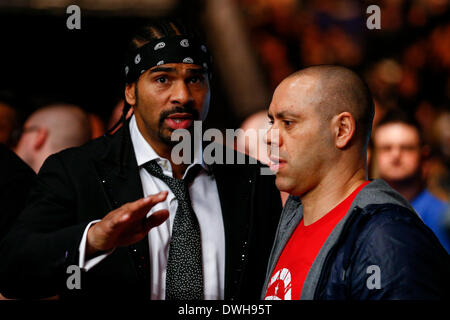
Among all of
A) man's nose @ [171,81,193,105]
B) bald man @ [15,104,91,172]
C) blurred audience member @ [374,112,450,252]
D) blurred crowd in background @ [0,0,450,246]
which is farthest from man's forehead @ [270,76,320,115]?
blurred crowd in background @ [0,0,450,246]

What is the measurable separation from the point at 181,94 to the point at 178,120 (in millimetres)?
100

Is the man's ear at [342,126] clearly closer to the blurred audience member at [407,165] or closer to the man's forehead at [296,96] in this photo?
the man's forehead at [296,96]

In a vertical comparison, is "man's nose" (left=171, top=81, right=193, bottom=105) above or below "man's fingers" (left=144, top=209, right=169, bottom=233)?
above

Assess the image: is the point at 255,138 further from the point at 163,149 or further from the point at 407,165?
the point at 163,149

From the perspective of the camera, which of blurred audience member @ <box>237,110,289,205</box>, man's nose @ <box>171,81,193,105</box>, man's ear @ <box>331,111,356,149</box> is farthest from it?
blurred audience member @ <box>237,110,289,205</box>

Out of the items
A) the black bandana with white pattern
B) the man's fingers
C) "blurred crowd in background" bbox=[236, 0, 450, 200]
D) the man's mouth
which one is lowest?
the man's fingers

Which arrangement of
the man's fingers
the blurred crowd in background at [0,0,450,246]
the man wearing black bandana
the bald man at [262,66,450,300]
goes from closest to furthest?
1. the bald man at [262,66,450,300]
2. the man's fingers
3. the man wearing black bandana
4. the blurred crowd in background at [0,0,450,246]

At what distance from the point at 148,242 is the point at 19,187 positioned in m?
0.63

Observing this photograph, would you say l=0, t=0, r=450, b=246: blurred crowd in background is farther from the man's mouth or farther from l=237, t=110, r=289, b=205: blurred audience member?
the man's mouth

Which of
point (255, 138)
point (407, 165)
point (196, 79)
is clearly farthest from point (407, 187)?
point (196, 79)

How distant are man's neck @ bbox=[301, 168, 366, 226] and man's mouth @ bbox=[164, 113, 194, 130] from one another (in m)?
0.56

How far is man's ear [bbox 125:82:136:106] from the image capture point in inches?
99.0

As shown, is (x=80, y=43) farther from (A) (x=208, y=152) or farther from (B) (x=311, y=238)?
(B) (x=311, y=238)
